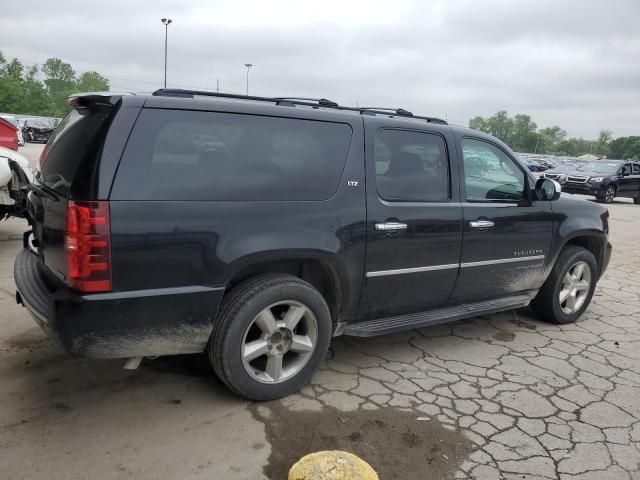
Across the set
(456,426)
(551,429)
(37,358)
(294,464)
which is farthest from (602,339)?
(37,358)

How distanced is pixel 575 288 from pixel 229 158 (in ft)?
12.2

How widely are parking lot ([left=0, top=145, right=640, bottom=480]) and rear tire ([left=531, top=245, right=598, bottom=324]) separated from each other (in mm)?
580

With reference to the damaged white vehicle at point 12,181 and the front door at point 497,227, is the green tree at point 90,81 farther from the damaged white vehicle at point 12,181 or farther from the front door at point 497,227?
the front door at point 497,227

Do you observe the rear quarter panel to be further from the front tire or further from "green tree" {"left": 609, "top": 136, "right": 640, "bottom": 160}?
"green tree" {"left": 609, "top": 136, "right": 640, "bottom": 160}

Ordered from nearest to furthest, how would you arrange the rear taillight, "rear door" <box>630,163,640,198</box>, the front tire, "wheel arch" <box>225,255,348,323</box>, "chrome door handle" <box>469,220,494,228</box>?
the rear taillight < the front tire < "wheel arch" <box>225,255,348,323</box> < "chrome door handle" <box>469,220,494,228</box> < "rear door" <box>630,163,640,198</box>

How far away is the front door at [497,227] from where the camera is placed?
4062 mm

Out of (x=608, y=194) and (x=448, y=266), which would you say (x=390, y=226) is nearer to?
(x=448, y=266)

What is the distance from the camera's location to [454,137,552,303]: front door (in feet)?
13.3

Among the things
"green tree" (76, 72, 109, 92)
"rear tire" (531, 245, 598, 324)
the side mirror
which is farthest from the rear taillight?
"green tree" (76, 72, 109, 92)

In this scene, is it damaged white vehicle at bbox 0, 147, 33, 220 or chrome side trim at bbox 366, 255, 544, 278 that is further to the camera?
damaged white vehicle at bbox 0, 147, 33, 220

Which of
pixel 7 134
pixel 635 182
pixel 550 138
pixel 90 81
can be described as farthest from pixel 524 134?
pixel 7 134

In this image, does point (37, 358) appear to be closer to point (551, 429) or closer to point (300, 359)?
point (300, 359)

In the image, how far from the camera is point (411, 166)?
3.79m

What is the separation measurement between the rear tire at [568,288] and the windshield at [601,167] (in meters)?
17.5
